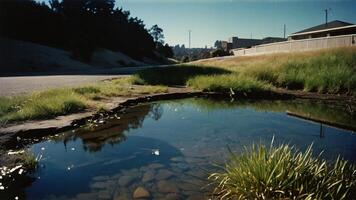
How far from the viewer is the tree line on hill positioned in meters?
41.9

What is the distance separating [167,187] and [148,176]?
427mm

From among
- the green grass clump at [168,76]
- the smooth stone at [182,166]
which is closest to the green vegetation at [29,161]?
the smooth stone at [182,166]

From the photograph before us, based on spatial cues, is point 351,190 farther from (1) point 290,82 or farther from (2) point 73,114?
(1) point 290,82

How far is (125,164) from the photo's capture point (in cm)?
521

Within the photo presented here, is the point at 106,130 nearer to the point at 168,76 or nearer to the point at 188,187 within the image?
the point at 188,187

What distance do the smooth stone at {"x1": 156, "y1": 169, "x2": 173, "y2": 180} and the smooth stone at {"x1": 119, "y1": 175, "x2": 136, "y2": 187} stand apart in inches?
12.5

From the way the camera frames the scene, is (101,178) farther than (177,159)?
No

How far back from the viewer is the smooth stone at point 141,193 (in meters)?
4.08

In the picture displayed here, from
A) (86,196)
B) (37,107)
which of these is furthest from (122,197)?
(37,107)

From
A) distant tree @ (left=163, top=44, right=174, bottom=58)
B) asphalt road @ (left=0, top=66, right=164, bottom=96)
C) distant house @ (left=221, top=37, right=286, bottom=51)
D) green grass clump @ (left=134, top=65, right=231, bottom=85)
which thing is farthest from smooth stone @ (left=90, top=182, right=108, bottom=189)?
distant tree @ (left=163, top=44, right=174, bottom=58)

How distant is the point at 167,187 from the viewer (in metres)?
4.37

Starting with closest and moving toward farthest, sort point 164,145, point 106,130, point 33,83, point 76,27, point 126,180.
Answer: point 126,180 → point 164,145 → point 106,130 → point 33,83 → point 76,27

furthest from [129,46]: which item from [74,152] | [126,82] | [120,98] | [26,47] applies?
[74,152]

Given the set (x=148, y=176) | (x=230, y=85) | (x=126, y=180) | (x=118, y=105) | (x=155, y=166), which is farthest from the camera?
(x=230, y=85)
